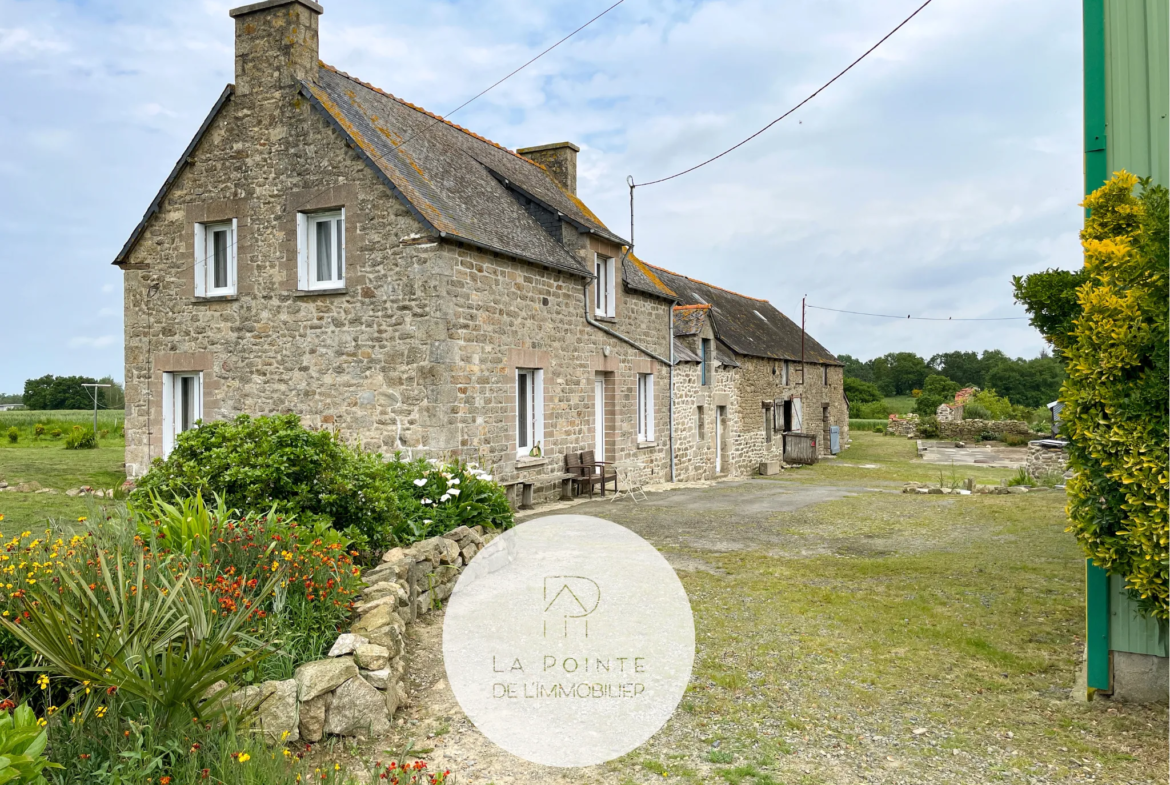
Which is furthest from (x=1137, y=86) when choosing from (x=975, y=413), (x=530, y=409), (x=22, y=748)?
(x=975, y=413)

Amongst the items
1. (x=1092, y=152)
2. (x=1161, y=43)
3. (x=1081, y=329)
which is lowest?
(x=1081, y=329)

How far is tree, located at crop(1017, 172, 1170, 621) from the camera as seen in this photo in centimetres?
436

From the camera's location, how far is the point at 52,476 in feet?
52.8

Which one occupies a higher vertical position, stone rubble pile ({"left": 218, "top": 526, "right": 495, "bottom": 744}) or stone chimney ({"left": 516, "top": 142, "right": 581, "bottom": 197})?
stone chimney ({"left": 516, "top": 142, "right": 581, "bottom": 197})

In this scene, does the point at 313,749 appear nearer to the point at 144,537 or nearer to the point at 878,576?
the point at 144,537

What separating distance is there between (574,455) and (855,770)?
11.5 meters

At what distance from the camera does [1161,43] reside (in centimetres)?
487

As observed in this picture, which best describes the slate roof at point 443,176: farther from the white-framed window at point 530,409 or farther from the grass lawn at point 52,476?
the grass lawn at point 52,476

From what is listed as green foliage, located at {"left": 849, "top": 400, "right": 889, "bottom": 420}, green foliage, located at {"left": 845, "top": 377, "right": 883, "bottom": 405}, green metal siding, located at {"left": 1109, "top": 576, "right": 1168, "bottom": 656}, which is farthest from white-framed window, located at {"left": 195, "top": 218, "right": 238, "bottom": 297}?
green foliage, located at {"left": 845, "top": 377, "right": 883, "bottom": 405}

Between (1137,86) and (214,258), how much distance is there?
44.3 feet

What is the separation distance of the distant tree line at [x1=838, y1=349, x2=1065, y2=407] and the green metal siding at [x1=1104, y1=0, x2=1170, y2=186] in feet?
205

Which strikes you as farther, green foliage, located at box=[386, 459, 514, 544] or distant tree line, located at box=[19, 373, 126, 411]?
distant tree line, located at box=[19, 373, 126, 411]

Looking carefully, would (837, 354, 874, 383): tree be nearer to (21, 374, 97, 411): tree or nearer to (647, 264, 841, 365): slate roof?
(647, 264, 841, 365): slate roof

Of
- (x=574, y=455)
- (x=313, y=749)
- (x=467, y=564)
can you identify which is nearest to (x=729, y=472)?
(x=574, y=455)
